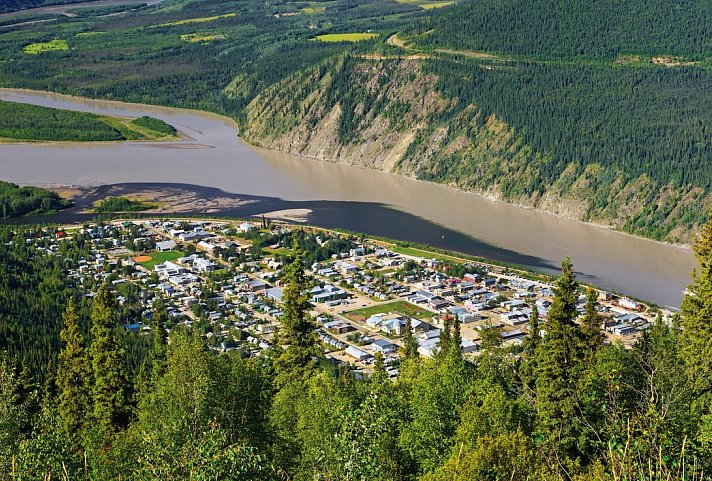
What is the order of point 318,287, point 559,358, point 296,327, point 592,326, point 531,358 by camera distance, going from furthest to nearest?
point 318,287 → point 531,358 → point 296,327 → point 592,326 → point 559,358

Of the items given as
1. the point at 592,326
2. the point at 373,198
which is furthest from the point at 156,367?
the point at 373,198

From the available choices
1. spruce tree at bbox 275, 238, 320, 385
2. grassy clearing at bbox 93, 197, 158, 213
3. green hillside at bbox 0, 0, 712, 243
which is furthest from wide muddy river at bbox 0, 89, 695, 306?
spruce tree at bbox 275, 238, 320, 385

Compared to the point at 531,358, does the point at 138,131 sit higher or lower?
lower

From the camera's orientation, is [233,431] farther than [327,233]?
No

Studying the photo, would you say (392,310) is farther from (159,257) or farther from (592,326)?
(592,326)

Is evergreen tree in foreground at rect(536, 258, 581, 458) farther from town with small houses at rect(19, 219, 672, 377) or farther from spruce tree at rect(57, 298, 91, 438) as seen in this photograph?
town with small houses at rect(19, 219, 672, 377)

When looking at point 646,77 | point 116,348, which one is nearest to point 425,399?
point 116,348

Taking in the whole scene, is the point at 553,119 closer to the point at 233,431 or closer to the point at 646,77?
the point at 646,77
